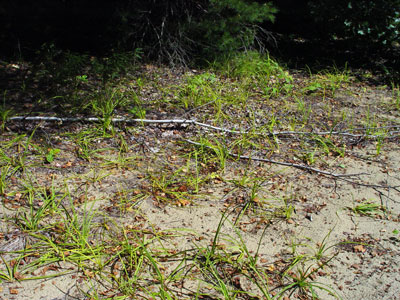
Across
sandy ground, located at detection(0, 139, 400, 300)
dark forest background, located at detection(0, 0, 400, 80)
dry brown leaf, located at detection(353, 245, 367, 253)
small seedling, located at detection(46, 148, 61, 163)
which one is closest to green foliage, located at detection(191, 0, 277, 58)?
dark forest background, located at detection(0, 0, 400, 80)

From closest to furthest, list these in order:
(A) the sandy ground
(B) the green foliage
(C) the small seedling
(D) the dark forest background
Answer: (A) the sandy ground < (C) the small seedling < (B) the green foliage < (D) the dark forest background

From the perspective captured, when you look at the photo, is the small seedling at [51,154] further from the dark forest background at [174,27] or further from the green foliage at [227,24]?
the green foliage at [227,24]

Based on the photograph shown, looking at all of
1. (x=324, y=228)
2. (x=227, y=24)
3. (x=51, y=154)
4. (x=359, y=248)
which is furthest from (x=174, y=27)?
(x=359, y=248)

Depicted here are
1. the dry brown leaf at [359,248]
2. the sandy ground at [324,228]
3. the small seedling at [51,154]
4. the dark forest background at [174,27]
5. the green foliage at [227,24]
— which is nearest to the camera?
the sandy ground at [324,228]

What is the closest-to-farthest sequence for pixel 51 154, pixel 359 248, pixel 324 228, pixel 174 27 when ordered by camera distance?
1. pixel 359 248
2. pixel 324 228
3. pixel 51 154
4. pixel 174 27

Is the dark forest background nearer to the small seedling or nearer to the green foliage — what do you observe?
the green foliage

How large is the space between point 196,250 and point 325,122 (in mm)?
2529

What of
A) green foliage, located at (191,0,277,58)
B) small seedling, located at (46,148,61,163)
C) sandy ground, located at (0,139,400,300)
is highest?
green foliage, located at (191,0,277,58)

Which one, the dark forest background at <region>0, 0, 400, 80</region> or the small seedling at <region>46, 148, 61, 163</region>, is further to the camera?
the dark forest background at <region>0, 0, 400, 80</region>

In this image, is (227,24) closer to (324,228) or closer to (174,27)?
(174,27)

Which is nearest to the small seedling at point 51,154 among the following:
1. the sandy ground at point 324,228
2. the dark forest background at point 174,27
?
the sandy ground at point 324,228

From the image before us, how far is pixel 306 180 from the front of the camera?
3.53 m

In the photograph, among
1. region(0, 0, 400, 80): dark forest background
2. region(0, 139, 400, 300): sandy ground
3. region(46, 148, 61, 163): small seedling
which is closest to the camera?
region(0, 139, 400, 300): sandy ground

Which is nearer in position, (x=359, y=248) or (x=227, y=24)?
(x=359, y=248)
